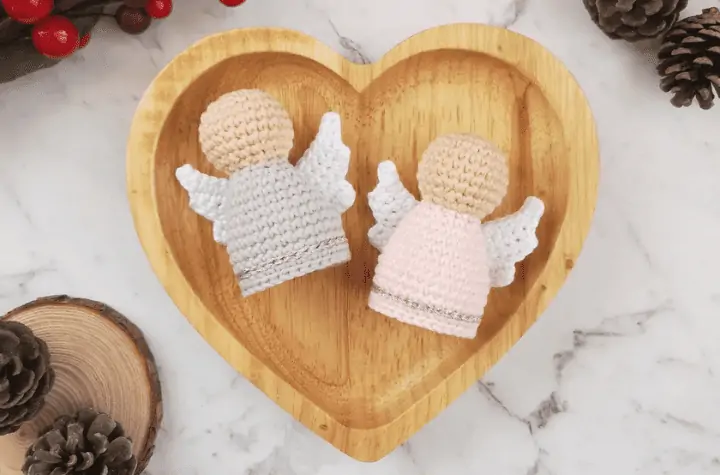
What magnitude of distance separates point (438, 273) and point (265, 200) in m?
0.17

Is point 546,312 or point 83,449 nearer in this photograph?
point 83,449

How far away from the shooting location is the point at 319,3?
74 centimetres

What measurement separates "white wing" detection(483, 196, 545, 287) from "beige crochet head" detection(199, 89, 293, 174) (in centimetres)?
21

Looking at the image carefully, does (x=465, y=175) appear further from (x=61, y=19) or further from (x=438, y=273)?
(x=61, y=19)

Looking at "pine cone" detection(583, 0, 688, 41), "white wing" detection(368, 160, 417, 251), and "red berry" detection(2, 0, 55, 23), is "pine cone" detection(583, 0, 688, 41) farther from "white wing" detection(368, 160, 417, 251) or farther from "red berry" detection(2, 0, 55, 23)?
"red berry" detection(2, 0, 55, 23)

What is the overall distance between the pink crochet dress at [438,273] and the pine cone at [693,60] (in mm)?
273

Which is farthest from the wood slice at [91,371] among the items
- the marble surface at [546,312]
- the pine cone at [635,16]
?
the pine cone at [635,16]

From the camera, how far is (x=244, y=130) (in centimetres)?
60

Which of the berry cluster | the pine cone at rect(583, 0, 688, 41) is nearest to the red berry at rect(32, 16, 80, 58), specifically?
the berry cluster

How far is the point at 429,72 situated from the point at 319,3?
0.51 ft

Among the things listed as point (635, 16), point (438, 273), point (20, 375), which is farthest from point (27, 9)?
point (635, 16)

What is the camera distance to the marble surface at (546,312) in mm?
743

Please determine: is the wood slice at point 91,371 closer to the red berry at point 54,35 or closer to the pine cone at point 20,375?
the pine cone at point 20,375

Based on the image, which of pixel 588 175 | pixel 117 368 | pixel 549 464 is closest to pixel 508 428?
pixel 549 464
